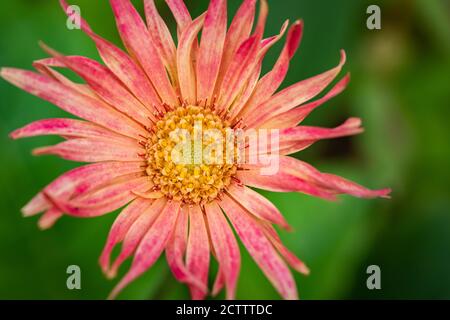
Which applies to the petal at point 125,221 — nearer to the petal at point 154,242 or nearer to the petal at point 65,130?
the petal at point 154,242

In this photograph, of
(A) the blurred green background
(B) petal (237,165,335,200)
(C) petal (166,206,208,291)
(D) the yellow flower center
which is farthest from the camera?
(A) the blurred green background

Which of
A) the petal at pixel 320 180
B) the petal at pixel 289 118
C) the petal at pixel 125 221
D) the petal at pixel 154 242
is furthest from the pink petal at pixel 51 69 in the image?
the petal at pixel 320 180

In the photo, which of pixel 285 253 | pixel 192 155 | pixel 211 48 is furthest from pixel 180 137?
pixel 285 253

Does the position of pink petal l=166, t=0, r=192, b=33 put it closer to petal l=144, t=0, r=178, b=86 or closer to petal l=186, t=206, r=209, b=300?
petal l=144, t=0, r=178, b=86

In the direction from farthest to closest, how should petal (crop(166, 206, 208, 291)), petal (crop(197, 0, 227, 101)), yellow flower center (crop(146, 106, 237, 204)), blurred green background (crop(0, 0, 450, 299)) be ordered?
blurred green background (crop(0, 0, 450, 299)) < yellow flower center (crop(146, 106, 237, 204)) < petal (crop(197, 0, 227, 101)) < petal (crop(166, 206, 208, 291))

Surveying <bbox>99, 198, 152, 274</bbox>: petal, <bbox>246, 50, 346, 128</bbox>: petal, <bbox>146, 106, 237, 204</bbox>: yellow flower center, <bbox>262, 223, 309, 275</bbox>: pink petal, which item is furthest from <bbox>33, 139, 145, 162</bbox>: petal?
<bbox>262, 223, 309, 275</bbox>: pink petal

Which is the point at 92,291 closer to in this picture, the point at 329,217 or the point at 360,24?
the point at 329,217

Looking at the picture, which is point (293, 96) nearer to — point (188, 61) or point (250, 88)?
point (250, 88)
